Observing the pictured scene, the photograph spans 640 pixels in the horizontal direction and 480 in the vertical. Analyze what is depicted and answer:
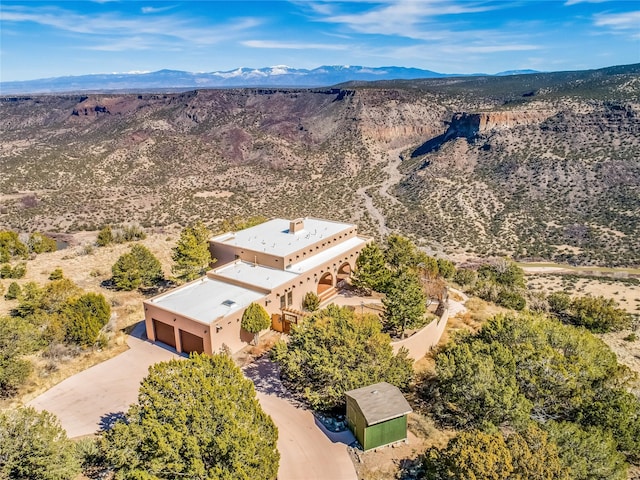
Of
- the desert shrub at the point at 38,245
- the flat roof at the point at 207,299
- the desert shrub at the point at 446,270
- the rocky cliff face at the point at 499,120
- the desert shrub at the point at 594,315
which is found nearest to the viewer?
the flat roof at the point at 207,299

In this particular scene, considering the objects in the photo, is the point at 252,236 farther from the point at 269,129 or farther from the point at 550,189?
the point at 269,129

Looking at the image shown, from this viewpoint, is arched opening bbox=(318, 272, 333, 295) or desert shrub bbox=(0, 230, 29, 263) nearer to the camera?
arched opening bbox=(318, 272, 333, 295)

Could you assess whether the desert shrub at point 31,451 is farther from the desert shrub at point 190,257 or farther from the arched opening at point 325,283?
the arched opening at point 325,283

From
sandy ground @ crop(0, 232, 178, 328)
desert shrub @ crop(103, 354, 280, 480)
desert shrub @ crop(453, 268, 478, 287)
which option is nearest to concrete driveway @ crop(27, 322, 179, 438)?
desert shrub @ crop(103, 354, 280, 480)

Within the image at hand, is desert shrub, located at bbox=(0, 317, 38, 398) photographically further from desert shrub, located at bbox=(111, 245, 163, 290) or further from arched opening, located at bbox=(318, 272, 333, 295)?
arched opening, located at bbox=(318, 272, 333, 295)

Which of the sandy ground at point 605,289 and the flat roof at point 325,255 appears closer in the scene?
the flat roof at point 325,255

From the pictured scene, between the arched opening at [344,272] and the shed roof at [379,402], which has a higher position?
the shed roof at [379,402]

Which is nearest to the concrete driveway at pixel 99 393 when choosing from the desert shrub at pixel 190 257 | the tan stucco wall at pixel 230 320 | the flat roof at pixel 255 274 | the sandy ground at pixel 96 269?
the tan stucco wall at pixel 230 320
